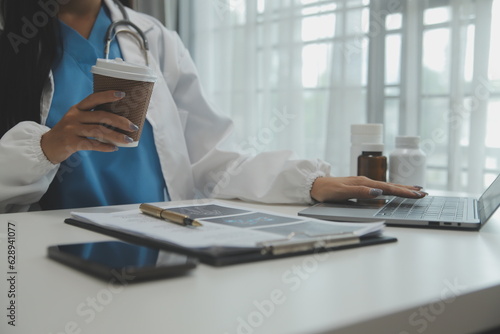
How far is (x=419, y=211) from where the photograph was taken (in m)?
0.84

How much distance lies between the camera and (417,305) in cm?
41

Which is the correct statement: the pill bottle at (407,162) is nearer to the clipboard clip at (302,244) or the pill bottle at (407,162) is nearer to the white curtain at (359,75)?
the clipboard clip at (302,244)

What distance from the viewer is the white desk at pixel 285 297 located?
373mm

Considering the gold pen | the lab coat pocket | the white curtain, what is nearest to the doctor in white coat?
the lab coat pocket

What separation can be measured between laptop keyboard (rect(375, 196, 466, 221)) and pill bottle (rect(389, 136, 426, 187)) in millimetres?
129

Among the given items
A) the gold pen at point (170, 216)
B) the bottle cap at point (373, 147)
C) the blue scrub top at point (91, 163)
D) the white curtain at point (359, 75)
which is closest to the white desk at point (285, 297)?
the gold pen at point (170, 216)

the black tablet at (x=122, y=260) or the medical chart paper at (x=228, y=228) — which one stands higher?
the medical chart paper at (x=228, y=228)

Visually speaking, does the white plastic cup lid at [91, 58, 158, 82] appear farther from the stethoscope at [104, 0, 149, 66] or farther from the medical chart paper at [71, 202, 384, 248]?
the stethoscope at [104, 0, 149, 66]

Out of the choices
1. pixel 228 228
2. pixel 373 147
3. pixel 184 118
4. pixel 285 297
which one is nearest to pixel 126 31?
pixel 184 118

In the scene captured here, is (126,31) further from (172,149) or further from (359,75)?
(359,75)

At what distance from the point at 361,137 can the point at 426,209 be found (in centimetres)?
Result: 37

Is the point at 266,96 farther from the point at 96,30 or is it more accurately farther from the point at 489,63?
the point at 96,30

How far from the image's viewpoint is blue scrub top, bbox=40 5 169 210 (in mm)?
1185

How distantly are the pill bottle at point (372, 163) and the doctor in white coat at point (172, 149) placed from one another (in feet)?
0.29
